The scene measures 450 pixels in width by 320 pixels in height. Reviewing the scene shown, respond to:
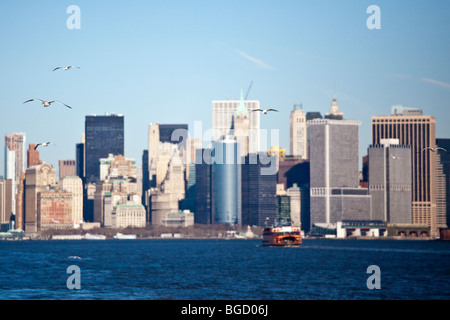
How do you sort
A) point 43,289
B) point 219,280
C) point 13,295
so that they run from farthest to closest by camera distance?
1. point 219,280
2. point 43,289
3. point 13,295
